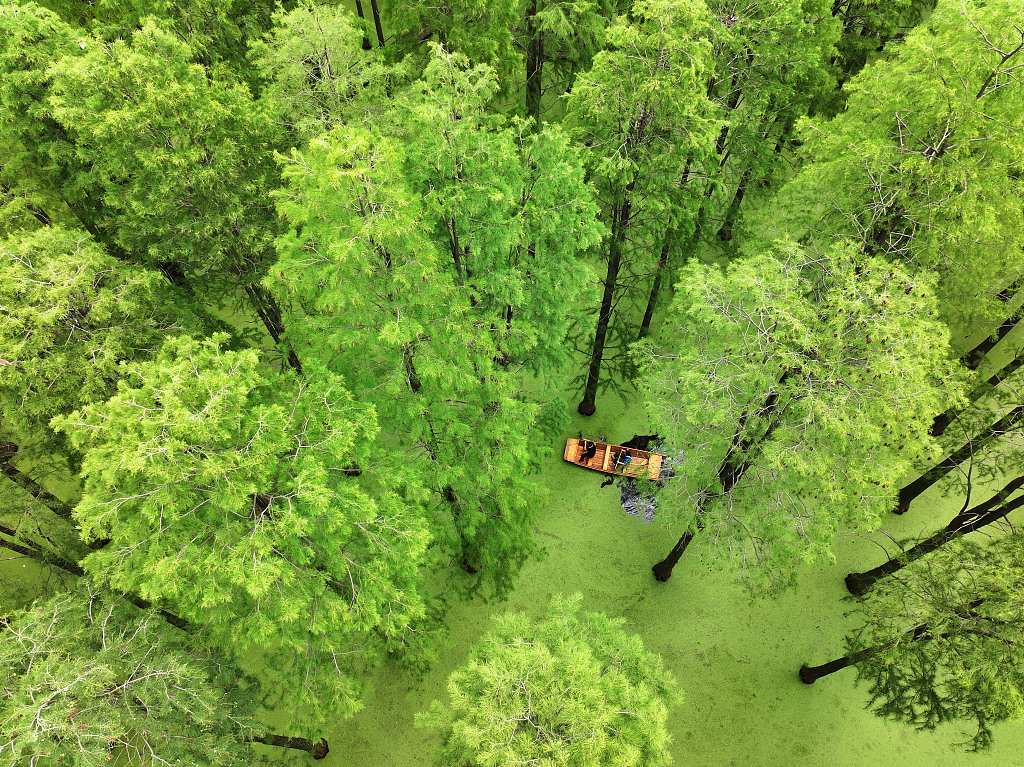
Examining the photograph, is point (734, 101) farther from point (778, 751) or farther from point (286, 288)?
point (778, 751)

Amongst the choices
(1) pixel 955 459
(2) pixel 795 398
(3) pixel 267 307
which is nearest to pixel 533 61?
(3) pixel 267 307

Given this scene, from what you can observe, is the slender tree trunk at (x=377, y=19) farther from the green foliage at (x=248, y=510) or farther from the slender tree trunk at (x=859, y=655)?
the slender tree trunk at (x=859, y=655)

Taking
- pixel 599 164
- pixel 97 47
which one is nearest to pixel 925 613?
pixel 599 164

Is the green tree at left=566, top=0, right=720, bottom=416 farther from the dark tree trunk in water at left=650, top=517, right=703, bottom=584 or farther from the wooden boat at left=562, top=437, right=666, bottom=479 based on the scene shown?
the dark tree trunk in water at left=650, top=517, right=703, bottom=584

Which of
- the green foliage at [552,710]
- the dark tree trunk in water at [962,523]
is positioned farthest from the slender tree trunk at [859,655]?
the green foliage at [552,710]

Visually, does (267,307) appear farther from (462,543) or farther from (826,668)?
(826,668)

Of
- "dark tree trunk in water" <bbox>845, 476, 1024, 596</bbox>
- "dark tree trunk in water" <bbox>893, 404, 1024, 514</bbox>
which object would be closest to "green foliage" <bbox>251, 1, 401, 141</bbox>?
"dark tree trunk in water" <bbox>845, 476, 1024, 596</bbox>
